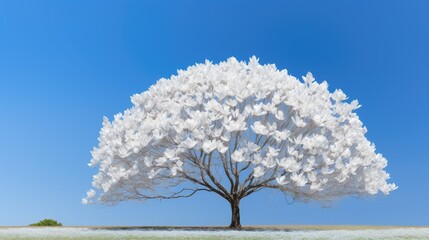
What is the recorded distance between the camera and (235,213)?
2667 centimetres

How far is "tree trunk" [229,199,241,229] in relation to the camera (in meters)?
26.6

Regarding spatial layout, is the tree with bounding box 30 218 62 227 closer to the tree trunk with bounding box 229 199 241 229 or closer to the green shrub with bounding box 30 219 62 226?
the green shrub with bounding box 30 219 62 226

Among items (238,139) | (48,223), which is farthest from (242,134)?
(48,223)

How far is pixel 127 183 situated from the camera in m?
26.5

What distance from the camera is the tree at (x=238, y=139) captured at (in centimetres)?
2408

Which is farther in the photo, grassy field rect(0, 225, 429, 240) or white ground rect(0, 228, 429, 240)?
white ground rect(0, 228, 429, 240)

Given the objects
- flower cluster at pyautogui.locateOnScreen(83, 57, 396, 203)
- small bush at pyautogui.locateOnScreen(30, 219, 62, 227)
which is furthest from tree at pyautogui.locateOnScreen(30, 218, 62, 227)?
flower cluster at pyautogui.locateOnScreen(83, 57, 396, 203)

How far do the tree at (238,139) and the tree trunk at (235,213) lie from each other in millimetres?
47

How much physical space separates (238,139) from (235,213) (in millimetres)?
3973

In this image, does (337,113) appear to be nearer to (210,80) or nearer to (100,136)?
(210,80)

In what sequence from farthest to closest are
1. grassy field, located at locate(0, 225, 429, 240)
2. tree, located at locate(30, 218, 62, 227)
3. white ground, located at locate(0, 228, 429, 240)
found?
1. tree, located at locate(30, 218, 62, 227)
2. white ground, located at locate(0, 228, 429, 240)
3. grassy field, located at locate(0, 225, 429, 240)

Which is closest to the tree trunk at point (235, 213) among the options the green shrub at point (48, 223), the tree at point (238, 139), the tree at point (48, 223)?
the tree at point (238, 139)

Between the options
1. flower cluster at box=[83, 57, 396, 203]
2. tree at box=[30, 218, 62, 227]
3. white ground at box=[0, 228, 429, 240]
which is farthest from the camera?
tree at box=[30, 218, 62, 227]

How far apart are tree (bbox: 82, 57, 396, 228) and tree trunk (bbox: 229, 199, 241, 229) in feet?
0.16
